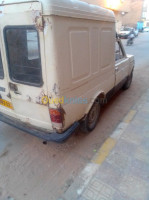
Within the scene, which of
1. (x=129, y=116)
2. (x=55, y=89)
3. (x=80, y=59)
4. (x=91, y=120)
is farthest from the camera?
(x=129, y=116)

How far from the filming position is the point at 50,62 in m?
1.83

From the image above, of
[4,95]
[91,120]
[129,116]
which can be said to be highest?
[4,95]

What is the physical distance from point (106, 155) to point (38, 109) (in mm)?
1329

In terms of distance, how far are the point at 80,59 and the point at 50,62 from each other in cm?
55

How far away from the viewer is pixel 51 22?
168cm

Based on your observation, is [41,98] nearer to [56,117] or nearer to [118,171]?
[56,117]

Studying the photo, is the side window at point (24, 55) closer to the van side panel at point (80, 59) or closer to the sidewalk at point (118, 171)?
the van side panel at point (80, 59)

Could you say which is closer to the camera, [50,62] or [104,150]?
[50,62]

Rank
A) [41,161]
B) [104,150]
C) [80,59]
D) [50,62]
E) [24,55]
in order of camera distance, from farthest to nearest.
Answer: [104,150] → [41,161] → [80,59] → [24,55] → [50,62]

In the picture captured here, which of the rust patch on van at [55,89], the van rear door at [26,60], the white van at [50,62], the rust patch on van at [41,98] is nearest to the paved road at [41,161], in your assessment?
the white van at [50,62]

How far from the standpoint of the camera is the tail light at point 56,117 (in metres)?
2.07

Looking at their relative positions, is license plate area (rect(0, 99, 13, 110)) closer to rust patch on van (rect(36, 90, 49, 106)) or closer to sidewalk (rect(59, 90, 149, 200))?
rust patch on van (rect(36, 90, 49, 106))

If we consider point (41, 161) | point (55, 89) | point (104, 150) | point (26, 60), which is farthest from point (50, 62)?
point (104, 150)

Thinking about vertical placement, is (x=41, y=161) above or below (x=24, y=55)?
below
